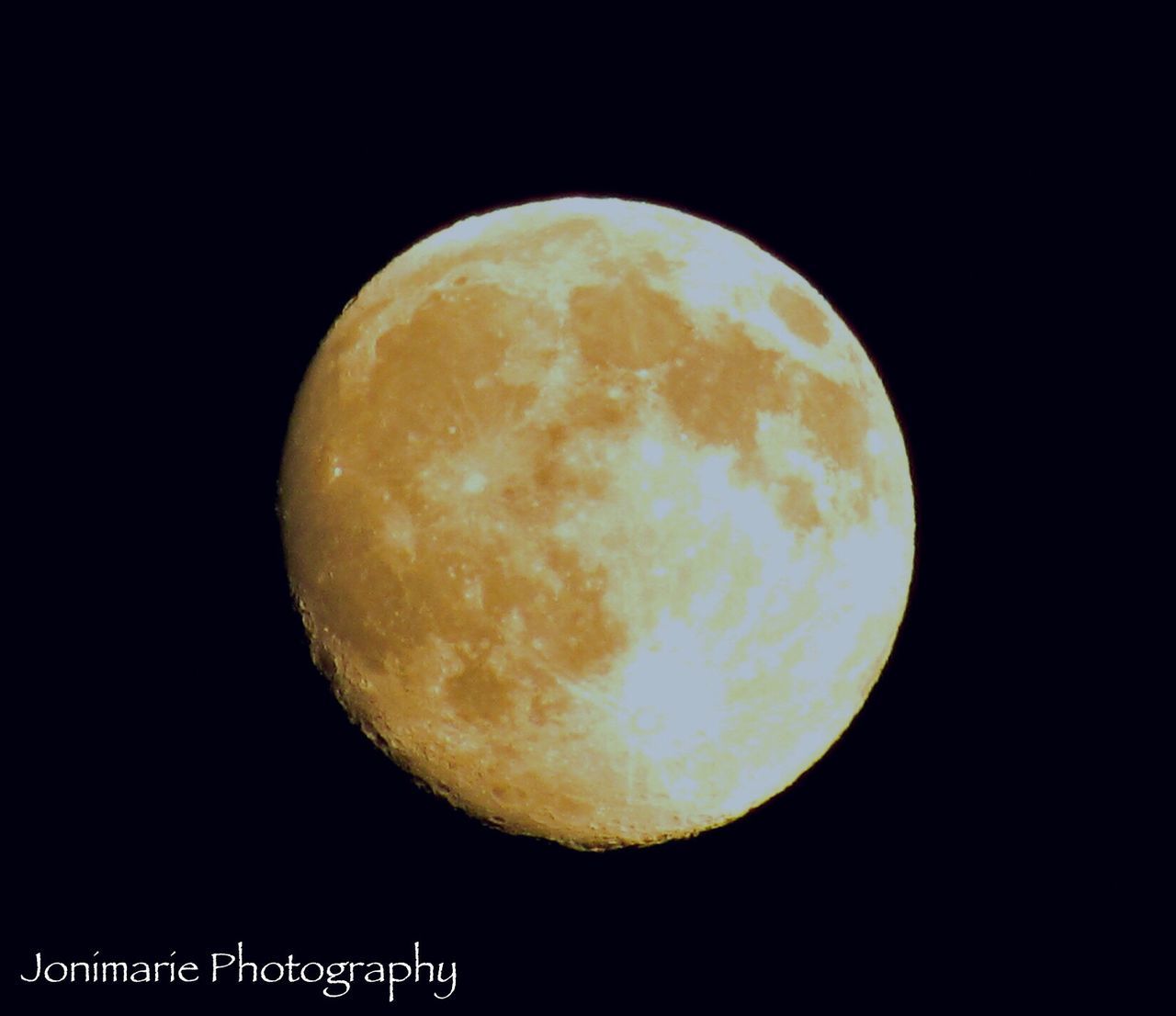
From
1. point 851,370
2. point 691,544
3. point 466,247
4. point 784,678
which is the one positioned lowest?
point 784,678

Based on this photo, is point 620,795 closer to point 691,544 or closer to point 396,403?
point 691,544

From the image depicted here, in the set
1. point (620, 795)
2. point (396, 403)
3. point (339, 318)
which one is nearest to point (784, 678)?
point (620, 795)

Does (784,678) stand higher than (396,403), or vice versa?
(396,403)

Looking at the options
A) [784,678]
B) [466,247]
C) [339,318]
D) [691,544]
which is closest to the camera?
[691,544]

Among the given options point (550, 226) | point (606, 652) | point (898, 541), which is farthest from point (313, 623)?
point (898, 541)

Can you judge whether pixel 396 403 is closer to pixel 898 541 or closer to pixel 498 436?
pixel 498 436

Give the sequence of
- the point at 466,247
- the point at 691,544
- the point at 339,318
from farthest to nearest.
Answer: the point at 339,318 → the point at 466,247 → the point at 691,544

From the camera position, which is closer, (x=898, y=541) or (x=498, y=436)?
(x=498, y=436)
